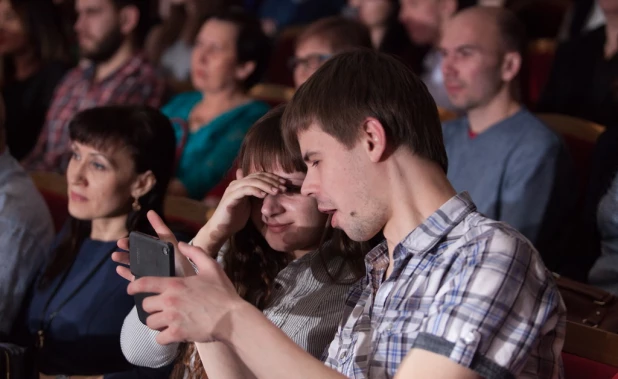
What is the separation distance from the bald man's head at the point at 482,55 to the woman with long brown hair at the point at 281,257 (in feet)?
3.01

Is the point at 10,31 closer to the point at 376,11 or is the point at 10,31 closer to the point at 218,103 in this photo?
the point at 218,103

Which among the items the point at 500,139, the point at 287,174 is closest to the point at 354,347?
the point at 287,174

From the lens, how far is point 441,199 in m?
1.06

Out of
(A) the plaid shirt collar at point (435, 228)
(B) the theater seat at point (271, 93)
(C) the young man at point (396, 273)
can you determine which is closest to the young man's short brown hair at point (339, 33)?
(B) the theater seat at point (271, 93)

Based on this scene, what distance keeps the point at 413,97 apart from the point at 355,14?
7.78 ft

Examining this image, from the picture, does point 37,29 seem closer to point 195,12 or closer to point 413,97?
point 195,12

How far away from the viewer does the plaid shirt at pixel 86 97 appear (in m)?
2.90

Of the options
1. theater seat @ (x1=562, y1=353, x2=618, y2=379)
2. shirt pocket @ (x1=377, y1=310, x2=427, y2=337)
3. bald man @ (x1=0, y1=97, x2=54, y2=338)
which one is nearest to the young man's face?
shirt pocket @ (x1=377, y1=310, x2=427, y2=337)

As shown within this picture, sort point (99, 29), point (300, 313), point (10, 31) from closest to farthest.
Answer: point (300, 313) < point (99, 29) < point (10, 31)

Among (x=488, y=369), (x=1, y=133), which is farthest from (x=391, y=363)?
(x=1, y=133)

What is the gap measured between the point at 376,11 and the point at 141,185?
160 centimetres

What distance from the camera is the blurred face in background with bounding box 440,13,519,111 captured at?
218cm

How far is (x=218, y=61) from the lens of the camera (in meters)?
2.75

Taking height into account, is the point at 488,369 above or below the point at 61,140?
above
